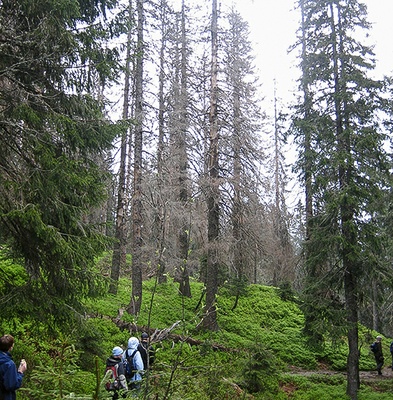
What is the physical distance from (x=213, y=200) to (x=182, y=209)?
1.39m

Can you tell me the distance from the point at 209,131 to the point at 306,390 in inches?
380

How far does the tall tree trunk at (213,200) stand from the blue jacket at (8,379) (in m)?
8.96

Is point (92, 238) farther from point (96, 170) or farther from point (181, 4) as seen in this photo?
point (181, 4)

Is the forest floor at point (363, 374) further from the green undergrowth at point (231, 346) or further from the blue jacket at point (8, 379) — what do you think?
the blue jacket at point (8, 379)

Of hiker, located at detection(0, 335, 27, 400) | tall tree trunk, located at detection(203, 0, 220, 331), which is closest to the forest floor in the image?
tall tree trunk, located at detection(203, 0, 220, 331)

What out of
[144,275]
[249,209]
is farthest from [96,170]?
[144,275]

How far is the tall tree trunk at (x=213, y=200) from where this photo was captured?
13.3 m

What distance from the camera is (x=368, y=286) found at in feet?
37.1

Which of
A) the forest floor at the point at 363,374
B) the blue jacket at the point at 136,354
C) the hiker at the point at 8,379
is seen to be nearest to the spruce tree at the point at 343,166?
the forest floor at the point at 363,374

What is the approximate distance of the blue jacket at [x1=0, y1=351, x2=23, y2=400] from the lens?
4.38 m

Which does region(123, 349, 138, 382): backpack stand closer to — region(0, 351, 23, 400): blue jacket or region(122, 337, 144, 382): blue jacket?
region(122, 337, 144, 382): blue jacket

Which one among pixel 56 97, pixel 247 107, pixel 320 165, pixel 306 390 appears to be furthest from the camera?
pixel 247 107

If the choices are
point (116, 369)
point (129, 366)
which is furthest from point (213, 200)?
point (116, 369)

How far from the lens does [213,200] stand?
14.0 meters
